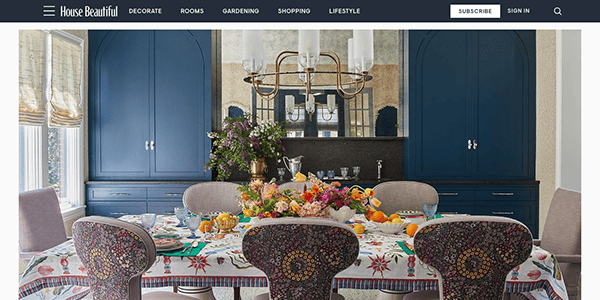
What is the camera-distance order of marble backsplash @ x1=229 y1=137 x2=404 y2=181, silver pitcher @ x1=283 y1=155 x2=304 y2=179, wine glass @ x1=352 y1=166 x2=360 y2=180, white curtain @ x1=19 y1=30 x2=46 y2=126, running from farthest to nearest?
marble backsplash @ x1=229 y1=137 x2=404 y2=181, wine glass @ x1=352 y1=166 x2=360 y2=180, silver pitcher @ x1=283 y1=155 x2=304 y2=179, white curtain @ x1=19 y1=30 x2=46 y2=126

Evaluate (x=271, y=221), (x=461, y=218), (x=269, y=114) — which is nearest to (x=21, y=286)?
(x=271, y=221)

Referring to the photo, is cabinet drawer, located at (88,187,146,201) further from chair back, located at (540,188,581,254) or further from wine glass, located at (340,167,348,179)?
chair back, located at (540,188,581,254)

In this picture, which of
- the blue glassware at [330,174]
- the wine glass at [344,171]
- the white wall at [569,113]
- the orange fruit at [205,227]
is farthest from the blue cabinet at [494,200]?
the orange fruit at [205,227]

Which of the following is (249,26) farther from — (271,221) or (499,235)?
(499,235)

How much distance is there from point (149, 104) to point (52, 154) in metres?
0.93

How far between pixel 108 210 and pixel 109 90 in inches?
44.1

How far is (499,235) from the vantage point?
4.66 ft

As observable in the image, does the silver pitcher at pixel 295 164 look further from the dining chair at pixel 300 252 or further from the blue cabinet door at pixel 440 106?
the dining chair at pixel 300 252

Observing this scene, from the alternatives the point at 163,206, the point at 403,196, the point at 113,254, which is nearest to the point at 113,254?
the point at 113,254

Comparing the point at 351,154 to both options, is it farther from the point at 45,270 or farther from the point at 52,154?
the point at 45,270
